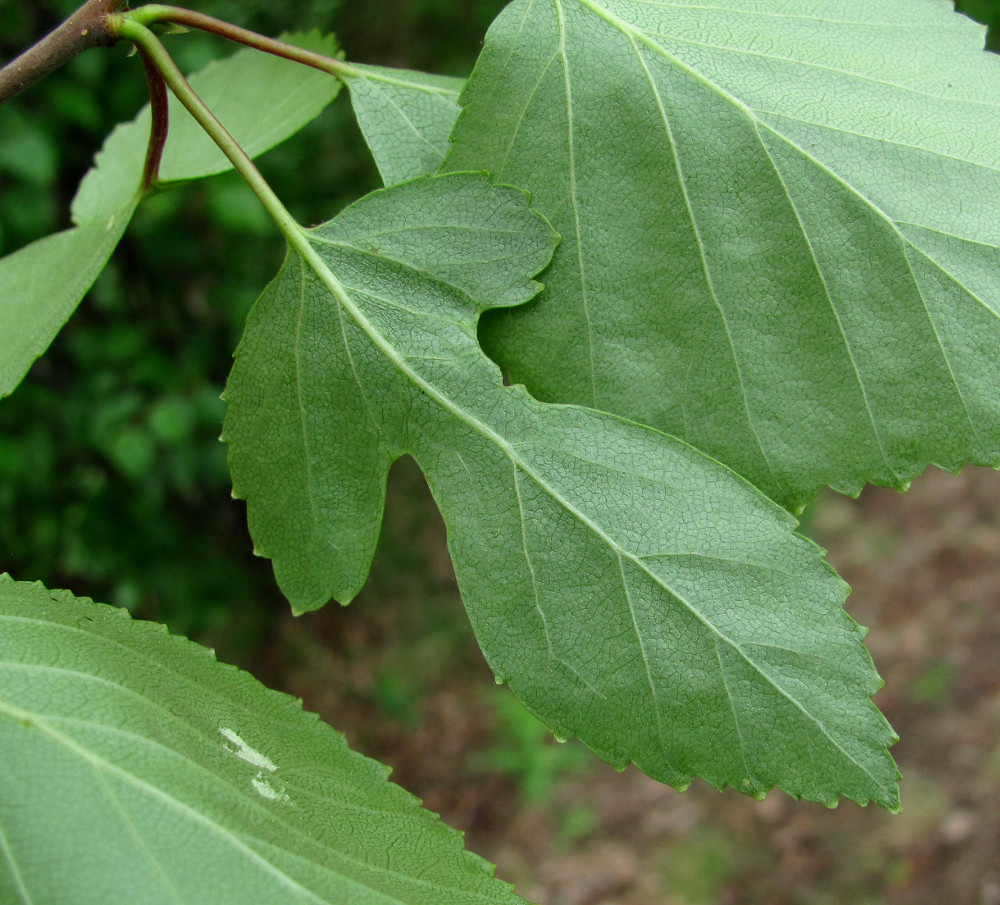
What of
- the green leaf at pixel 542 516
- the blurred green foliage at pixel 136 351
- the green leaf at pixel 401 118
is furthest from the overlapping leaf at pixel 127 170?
the blurred green foliage at pixel 136 351

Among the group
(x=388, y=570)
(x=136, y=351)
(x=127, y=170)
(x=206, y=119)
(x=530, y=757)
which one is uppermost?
(x=206, y=119)

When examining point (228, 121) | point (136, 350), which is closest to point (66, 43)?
point (228, 121)

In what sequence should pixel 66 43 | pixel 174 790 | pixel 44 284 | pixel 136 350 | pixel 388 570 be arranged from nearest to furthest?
pixel 174 790
pixel 66 43
pixel 44 284
pixel 136 350
pixel 388 570

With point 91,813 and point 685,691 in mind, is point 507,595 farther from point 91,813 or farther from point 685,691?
point 91,813

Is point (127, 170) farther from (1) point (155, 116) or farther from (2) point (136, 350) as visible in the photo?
(2) point (136, 350)

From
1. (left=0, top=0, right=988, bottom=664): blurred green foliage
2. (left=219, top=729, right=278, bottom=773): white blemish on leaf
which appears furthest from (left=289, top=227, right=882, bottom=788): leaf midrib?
(left=0, top=0, right=988, bottom=664): blurred green foliage
